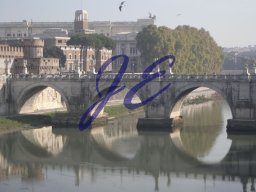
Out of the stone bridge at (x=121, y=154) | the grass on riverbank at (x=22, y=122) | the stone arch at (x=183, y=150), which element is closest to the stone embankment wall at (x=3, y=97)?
the grass on riverbank at (x=22, y=122)

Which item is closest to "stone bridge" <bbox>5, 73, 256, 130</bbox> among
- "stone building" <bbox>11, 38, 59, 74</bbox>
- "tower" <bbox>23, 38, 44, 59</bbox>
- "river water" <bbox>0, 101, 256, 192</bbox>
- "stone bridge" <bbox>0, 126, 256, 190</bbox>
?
"river water" <bbox>0, 101, 256, 192</bbox>

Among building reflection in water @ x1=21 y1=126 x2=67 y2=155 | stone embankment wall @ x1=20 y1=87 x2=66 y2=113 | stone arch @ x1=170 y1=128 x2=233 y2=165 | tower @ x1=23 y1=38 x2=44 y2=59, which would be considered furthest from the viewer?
tower @ x1=23 y1=38 x2=44 y2=59

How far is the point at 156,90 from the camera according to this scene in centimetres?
3844

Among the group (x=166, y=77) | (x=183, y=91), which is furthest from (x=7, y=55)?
(x=183, y=91)

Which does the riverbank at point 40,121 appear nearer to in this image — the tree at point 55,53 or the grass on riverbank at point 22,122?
the grass on riverbank at point 22,122

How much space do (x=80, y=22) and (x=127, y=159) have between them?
57.9 meters

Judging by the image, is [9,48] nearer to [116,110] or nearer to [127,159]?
[116,110]

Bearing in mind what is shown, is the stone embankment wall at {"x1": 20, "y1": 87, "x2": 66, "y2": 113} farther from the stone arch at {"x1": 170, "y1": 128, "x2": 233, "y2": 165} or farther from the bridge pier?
the bridge pier

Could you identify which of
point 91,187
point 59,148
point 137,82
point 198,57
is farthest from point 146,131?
point 198,57

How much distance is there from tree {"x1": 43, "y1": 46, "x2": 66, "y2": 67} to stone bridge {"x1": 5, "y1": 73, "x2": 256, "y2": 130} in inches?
715

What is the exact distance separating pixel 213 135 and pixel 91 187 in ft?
44.8

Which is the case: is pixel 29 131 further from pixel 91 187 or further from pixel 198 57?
pixel 198 57

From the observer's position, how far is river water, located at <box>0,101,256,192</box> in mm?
24062

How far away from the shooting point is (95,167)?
27.6 meters
